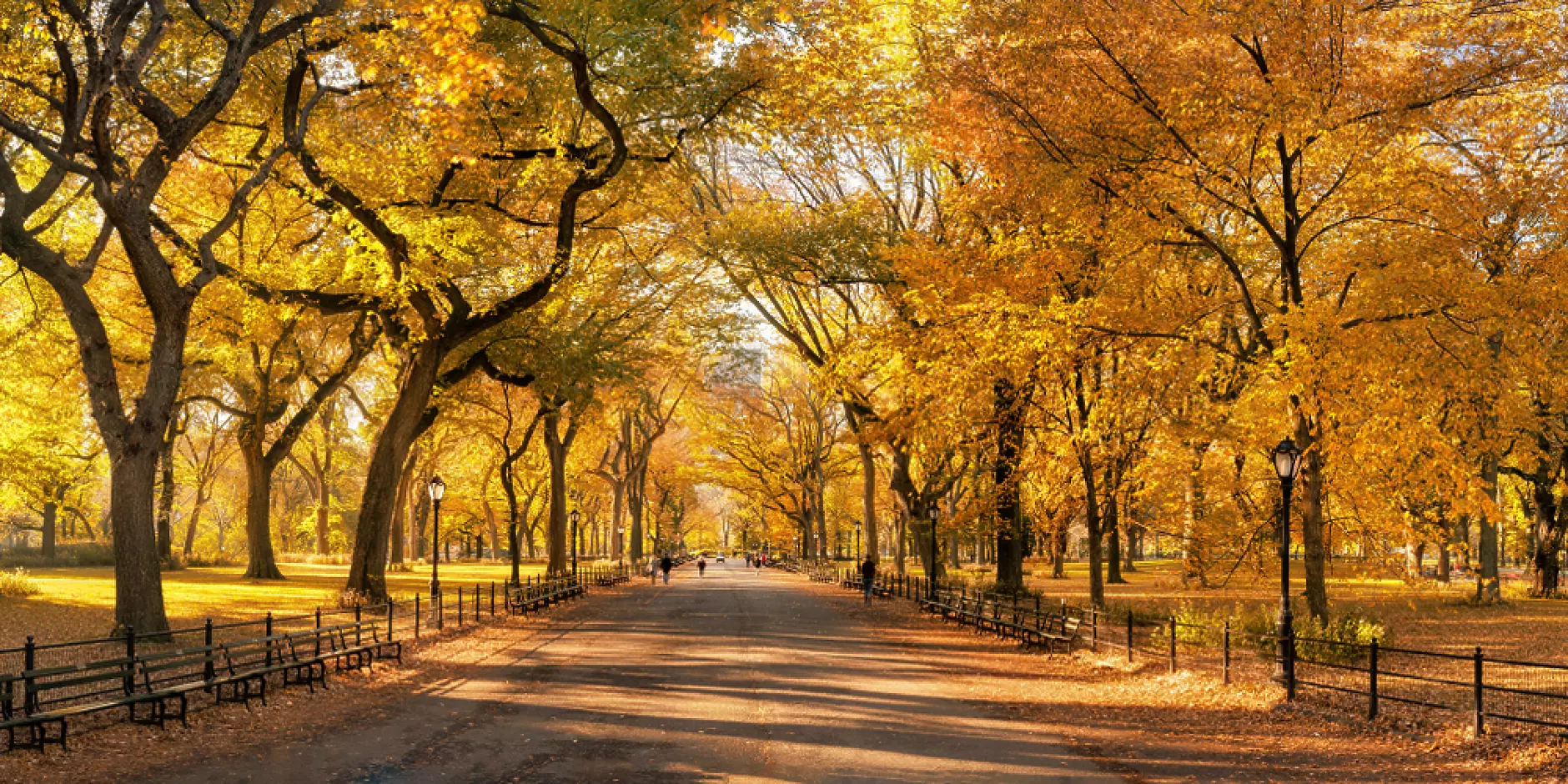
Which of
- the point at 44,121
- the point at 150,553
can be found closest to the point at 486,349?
the point at 44,121

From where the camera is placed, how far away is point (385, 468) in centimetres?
2880

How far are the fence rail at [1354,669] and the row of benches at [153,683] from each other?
12453mm

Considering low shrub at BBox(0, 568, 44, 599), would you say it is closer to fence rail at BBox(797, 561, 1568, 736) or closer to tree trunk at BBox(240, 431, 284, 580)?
tree trunk at BBox(240, 431, 284, 580)

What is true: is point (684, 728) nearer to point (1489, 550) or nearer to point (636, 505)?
point (1489, 550)

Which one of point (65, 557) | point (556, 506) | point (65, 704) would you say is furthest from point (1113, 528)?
point (65, 557)

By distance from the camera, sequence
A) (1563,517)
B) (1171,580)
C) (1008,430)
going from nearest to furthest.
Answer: (1008,430), (1563,517), (1171,580)

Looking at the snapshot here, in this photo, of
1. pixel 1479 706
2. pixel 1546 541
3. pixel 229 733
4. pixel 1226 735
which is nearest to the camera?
pixel 1479 706

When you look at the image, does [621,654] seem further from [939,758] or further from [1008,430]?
[1008,430]

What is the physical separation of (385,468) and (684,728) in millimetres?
18241

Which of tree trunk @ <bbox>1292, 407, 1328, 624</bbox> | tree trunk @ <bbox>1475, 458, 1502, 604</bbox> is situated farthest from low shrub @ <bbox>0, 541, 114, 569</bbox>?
tree trunk @ <bbox>1475, 458, 1502, 604</bbox>

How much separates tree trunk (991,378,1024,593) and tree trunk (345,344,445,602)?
13773mm

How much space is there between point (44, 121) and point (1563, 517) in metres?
41.1

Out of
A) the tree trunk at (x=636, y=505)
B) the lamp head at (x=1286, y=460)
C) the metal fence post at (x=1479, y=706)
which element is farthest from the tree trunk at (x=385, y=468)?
the tree trunk at (x=636, y=505)

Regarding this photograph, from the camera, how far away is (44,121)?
2245 centimetres
